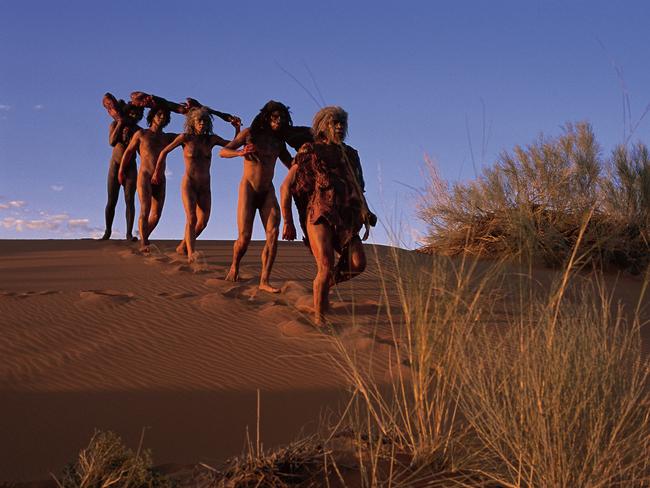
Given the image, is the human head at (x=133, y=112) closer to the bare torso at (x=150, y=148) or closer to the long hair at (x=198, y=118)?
the bare torso at (x=150, y=148)

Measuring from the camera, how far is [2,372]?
6473mm

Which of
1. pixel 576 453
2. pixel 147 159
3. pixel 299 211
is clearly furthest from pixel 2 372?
pixel 147 159

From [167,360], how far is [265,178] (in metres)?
3.25

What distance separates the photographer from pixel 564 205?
1511 centimetres

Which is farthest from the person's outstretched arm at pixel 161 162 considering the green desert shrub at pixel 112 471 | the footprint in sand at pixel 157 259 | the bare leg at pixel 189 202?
the green desert shrub at pixel 112 471

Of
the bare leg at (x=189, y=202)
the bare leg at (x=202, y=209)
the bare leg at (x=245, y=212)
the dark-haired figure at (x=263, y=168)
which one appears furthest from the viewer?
the bare leg at (x=202, y=209)

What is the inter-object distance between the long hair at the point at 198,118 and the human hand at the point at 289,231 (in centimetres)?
361

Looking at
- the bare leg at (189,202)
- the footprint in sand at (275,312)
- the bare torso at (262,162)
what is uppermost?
the bare torso at (262,162)

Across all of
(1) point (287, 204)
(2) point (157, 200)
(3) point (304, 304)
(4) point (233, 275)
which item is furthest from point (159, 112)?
(1) point (287, 204)

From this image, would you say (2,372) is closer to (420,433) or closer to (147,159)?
(420,433)

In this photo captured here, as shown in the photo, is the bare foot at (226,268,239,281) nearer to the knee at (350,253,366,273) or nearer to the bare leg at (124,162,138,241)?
the knee at (350,253,366,273)

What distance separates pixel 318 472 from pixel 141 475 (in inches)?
30.2

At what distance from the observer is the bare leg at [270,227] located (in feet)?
31.7

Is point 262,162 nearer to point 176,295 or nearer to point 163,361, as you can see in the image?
point 176,295
